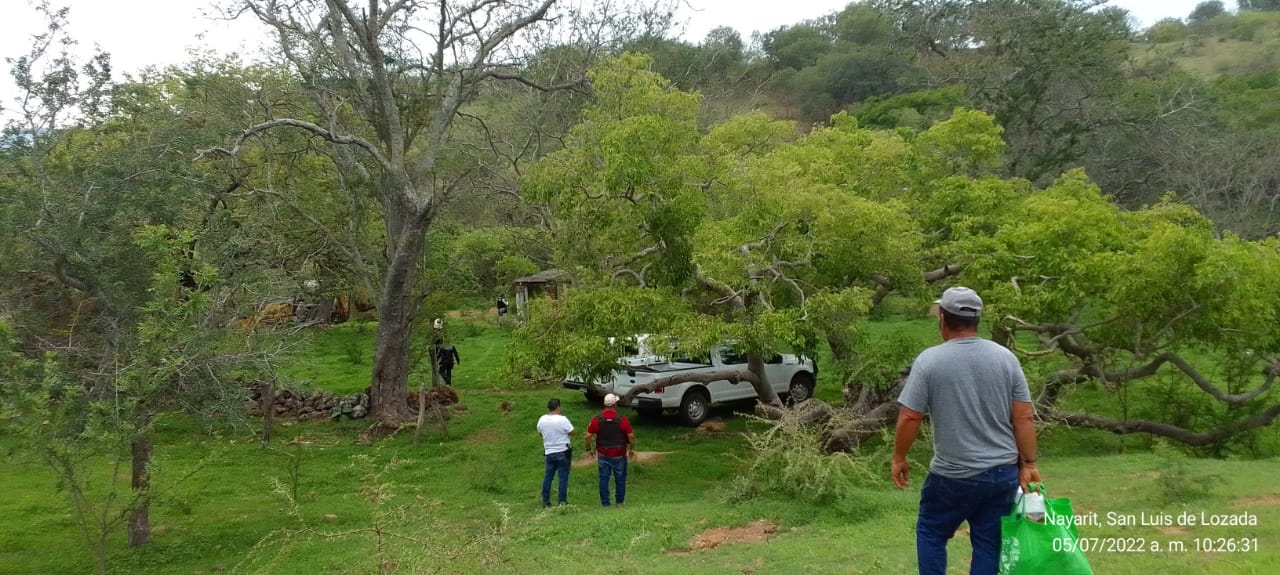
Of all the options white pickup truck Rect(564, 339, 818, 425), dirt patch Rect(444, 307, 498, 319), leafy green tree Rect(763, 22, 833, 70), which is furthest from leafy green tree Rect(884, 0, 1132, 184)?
leafy green tree Rect(763, 22, 833, 70)

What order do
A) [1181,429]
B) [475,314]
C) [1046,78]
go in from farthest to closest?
[475,314] < [1046,78] < [1181,429]

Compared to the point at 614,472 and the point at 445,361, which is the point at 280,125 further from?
the point at 445,361

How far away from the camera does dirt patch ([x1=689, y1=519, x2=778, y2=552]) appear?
25.1 feet

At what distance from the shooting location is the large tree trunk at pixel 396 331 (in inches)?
612

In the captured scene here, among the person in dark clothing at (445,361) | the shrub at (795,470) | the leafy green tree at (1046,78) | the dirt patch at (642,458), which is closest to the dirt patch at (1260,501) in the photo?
the shrub at (795,470)

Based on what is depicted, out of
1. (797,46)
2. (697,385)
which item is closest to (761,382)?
(697,385)

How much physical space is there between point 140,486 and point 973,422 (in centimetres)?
859

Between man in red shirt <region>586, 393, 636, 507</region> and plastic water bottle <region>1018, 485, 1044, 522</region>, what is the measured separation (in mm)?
6585

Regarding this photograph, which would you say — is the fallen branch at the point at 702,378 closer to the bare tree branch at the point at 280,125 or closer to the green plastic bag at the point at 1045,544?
the bare tree branch at the point at 280,125

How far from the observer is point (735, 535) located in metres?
7.93

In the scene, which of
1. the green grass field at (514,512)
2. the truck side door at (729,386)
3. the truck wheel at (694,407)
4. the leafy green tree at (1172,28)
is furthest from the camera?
the leafy green tree at (1172,28)

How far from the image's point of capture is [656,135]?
1086 centimetres

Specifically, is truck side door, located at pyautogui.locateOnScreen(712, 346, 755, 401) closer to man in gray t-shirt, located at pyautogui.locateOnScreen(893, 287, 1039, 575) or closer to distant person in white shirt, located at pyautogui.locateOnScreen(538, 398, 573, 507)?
distant person in white shirt, located at pyautogui.locateOnScreen(538, 398, 573, 507)

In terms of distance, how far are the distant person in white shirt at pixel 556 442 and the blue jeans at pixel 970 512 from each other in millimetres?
6511
